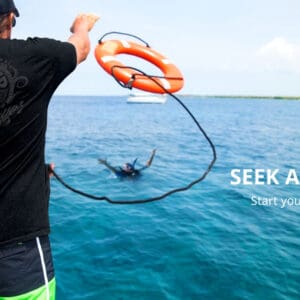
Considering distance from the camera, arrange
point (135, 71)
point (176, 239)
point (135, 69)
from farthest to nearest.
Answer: point (176, 239), point (135, 71), point (135, 69)

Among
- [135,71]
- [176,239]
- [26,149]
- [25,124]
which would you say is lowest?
[176,239]

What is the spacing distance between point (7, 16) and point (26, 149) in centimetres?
62

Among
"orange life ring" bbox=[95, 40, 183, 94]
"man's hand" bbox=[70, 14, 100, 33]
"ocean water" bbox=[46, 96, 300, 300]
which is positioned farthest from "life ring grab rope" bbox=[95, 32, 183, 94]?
"ocean water" bbox=[46, 96, 300, 300]

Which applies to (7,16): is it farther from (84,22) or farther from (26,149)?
(26,149)

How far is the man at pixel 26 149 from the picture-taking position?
1510mm

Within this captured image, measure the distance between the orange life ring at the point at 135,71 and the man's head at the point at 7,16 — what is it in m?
1.17

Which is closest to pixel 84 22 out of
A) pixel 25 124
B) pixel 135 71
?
pixel 25 124

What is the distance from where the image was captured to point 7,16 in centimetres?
159

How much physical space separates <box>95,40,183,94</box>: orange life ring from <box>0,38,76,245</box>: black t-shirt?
1102 mm

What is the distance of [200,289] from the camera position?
589cm

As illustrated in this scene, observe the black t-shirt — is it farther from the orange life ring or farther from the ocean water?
A: the ocean water

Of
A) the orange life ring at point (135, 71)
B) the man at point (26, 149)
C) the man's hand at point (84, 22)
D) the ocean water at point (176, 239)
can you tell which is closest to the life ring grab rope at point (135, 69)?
the orange life ring at point (135, 71)

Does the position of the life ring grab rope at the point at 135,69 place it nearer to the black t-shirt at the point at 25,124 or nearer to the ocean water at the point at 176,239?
the black t-shirt at the point at 25,124

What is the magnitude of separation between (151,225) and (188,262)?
6.73 ft
